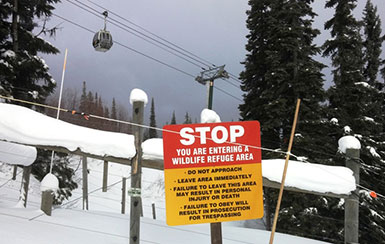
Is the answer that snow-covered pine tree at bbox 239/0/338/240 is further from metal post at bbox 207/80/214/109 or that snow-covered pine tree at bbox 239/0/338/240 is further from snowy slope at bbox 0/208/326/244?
snowy slope at bbox 0/208/326/244

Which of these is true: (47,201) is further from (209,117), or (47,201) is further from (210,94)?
(210,94)

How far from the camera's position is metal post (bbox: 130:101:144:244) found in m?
3.50

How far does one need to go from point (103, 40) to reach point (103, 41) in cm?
3

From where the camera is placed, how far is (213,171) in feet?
9.83

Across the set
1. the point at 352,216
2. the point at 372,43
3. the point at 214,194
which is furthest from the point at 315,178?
the point at 372,43

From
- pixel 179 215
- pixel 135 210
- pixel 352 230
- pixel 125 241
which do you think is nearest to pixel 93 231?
pixel 125 241

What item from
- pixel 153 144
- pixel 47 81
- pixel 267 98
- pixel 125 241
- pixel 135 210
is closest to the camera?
pixel 135 210

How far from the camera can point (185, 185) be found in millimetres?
2963

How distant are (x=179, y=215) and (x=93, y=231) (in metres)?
2.32

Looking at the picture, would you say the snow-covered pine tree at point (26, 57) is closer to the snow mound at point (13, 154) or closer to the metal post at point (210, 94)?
the snow mound at point (13, 154)

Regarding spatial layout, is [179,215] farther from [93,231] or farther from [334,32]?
[334,32]

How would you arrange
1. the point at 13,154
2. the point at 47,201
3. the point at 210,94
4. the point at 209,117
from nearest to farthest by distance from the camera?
the point at 209,117
the point at 47,201
the point at 13,154
the point at 210,94

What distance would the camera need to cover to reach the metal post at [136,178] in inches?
138

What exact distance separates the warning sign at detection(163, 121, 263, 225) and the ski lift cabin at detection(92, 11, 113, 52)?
6.68 metres
